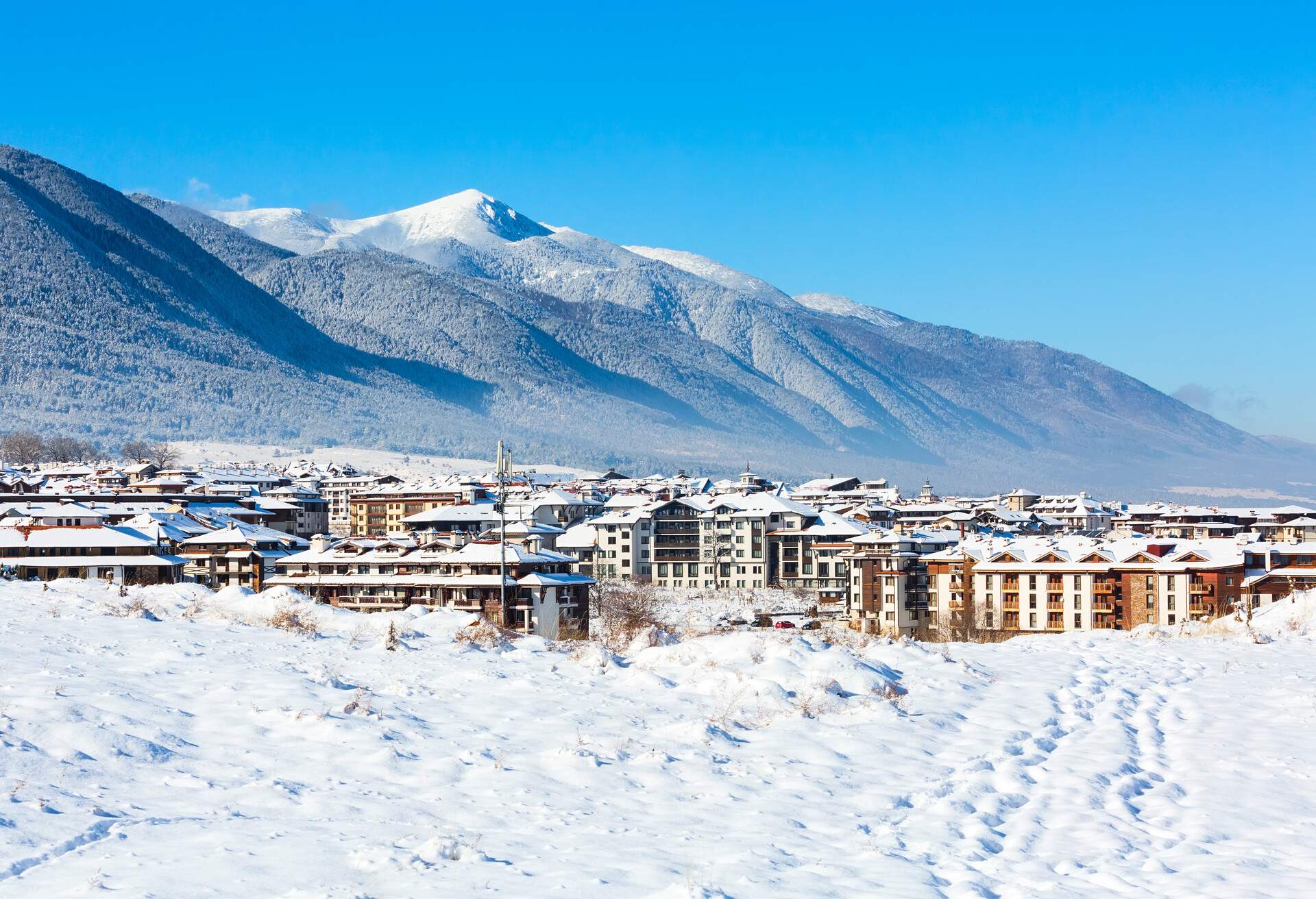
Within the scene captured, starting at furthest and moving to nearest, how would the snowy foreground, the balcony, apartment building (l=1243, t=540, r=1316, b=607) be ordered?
the balcony, apartment building (l=1243, t=540, r=1316, b=607), the snowy foreground

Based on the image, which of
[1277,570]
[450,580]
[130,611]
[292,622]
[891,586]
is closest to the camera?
[130,611]

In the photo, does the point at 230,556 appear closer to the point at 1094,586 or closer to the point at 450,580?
the point at 450,580

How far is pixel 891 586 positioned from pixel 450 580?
1142 inches

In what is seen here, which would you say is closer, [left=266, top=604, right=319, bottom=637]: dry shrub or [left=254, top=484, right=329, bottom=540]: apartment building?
[left=266, top=604, right=319, bottom=637]: dry shrub

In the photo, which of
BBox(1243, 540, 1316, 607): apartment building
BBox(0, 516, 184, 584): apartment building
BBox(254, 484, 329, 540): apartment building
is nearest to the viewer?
BBox(0, 516, 184, 584): apartment building

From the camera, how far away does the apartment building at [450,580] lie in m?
52.2

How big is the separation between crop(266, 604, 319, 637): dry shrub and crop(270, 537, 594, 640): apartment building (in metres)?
26.5

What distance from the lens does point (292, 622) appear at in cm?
1966

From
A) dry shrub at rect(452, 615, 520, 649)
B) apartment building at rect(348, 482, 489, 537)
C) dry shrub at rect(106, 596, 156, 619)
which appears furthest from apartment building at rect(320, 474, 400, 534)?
dry shrub at rect(452, 615, 520, 649)

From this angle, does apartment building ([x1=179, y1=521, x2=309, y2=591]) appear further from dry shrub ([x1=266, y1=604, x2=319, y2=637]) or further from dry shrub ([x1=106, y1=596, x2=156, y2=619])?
dry shrub ([x1=106, y1=596, x2=156, y2=619])

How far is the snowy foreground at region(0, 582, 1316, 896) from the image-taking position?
9.59 metres

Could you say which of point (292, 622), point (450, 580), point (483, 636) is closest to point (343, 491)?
point (450, 580)

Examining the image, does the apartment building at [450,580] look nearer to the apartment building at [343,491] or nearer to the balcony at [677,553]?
the balcony at [677,553]

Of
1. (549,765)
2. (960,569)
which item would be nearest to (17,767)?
(549,765)
